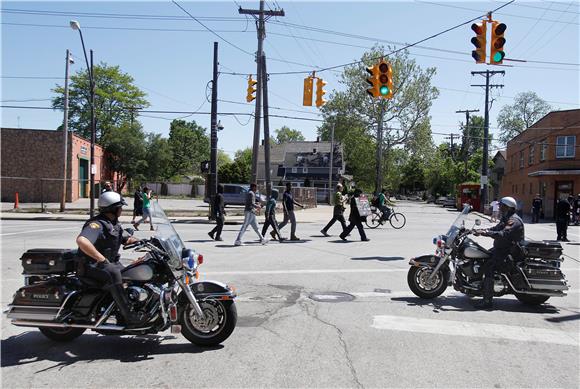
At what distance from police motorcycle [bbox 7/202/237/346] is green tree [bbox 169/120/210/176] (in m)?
79.8

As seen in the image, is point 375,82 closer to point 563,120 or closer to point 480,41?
point 480,41

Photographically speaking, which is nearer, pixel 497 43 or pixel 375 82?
pixel 497 43

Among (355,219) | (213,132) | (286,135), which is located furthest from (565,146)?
(286,135)

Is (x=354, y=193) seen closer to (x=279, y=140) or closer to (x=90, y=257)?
(x=90, y=257)

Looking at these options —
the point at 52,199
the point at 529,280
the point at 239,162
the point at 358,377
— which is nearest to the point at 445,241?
the point at 529,280

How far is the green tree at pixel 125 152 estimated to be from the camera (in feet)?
176

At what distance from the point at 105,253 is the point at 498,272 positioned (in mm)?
5425

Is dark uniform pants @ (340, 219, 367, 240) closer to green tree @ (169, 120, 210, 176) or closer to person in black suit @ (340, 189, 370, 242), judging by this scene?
person in black suit @ (340, 189, 370, 242)

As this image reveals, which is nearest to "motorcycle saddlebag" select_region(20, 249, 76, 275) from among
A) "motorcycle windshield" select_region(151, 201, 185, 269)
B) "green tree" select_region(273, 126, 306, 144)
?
"motorcycle windshield" select_region(151, 201, 185, 269)

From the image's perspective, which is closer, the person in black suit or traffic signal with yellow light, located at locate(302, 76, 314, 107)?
the person in black suit

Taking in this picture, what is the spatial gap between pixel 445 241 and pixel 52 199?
117 feet

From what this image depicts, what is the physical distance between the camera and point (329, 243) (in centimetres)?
1483

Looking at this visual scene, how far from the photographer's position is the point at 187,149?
8781cm

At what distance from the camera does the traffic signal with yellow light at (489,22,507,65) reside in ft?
40.6
